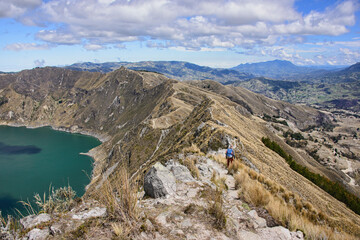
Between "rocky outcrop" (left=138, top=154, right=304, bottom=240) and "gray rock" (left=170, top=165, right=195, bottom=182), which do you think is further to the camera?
"gray rock" (left=170, top=165, right=195, bottom=182)

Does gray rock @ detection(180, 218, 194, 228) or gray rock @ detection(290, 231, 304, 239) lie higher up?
gray rock @ detection(180, 218, 194, 228)

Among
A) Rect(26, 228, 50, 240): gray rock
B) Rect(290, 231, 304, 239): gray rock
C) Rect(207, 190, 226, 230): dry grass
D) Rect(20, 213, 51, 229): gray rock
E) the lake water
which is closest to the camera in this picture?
Rect(26, 228, 50, 240): gray rock

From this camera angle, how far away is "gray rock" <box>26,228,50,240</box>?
24.4 feet

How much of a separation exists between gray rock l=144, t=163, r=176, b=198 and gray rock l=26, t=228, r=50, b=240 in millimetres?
5239

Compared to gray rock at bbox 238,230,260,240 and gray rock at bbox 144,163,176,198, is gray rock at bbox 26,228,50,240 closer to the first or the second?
gray rock at bbox 144,163,176,198

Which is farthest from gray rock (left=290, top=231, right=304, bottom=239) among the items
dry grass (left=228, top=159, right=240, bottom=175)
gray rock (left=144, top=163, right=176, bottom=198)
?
dry grass (left=228, top=159, right=240, bottom=175)

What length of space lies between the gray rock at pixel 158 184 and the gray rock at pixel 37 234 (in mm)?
5239

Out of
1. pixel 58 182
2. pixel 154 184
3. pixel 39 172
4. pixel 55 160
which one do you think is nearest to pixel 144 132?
pixel 58 182

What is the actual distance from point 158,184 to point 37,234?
589 cm

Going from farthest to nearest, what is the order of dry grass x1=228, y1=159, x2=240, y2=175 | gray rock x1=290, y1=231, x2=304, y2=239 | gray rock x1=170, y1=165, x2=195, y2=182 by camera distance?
dry grass x1=228, y1=159, x2=240, y2=175, gray rock x1=170, y1=165, x2=195, y2=182, gray rock x1=290, y1=231, x2=304, y2=239

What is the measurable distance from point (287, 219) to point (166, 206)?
18.6 feet

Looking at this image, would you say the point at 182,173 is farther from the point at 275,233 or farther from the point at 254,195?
the point at 275,233

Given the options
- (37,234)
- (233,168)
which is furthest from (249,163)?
(37,234)

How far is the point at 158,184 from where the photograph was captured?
12.0m
